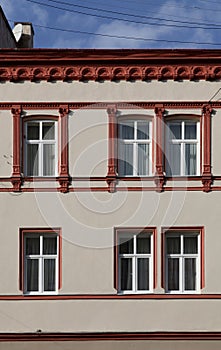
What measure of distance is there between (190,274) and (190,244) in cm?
83

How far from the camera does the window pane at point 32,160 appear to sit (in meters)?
18.0

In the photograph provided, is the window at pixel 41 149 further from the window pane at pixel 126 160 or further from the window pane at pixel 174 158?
the window pane at pixel 174 158

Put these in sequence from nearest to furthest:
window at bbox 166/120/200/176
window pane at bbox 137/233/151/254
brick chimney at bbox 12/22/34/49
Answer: window pane at bbox 137/233/151/254, window at bbox 166/120/200/176, brick chimney at bbox 12/22/34/49

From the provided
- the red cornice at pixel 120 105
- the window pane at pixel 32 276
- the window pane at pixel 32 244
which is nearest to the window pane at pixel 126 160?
the red cornice at pixel 120 105

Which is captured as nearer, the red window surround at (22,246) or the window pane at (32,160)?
the red window surround at (22,246)

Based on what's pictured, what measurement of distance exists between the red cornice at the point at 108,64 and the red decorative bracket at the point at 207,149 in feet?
3.19

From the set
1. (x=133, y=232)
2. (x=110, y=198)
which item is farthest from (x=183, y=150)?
(x=133, y=232)

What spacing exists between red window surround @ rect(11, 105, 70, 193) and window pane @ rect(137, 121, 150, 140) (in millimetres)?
2044

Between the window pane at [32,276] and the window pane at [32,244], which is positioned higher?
the window pane at [32,244]

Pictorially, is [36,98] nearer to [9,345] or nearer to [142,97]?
[142,97]

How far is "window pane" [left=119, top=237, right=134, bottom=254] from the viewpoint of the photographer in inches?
698

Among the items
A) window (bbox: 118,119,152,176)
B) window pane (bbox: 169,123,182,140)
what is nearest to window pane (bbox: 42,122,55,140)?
window (bbox: 118,119,152,176)

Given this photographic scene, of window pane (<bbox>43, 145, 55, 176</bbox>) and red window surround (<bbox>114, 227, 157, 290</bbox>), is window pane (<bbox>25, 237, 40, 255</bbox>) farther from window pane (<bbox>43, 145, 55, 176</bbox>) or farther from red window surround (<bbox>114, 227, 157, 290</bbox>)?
red window surround (<bbox>114, 227, 157, 290</bbox>)

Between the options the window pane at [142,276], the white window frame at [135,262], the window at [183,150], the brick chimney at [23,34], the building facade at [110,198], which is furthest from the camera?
the brick chimney at [23,34]
